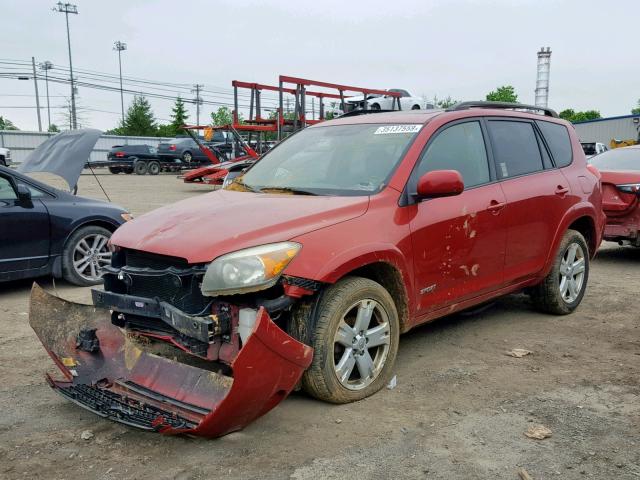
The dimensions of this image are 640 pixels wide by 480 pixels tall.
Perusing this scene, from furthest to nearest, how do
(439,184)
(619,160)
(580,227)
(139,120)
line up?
1. (139,120)
2. (619,160)
3. (580,227)
4. (439,184)

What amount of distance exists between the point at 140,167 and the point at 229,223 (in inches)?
1174

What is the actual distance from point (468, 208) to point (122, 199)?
14.6 m

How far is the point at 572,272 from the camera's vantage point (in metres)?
5.77

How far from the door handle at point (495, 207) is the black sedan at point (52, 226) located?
378cm

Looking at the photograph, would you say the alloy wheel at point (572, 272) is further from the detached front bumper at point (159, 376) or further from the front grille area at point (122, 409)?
the front grille area at point (122, 409)

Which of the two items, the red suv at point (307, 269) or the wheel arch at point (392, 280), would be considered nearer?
the red suv at point (307, 269)

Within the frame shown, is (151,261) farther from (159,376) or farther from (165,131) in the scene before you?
(165,131)

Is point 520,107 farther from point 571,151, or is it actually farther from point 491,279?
point 491,279

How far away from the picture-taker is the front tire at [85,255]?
688 cm

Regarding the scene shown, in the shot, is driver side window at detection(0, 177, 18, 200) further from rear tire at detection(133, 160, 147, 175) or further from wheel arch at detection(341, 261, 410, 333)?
rear tire at detection(133, 160, 147, 175)

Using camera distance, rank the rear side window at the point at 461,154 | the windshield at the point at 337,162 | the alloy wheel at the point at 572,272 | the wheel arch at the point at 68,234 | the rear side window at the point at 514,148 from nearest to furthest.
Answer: the windshield at the point at 337,162 < the rear side window at the point at 461,154 < the rear side window at the point at 514,148 < the alloy wheel at the point at 572,272 < the wheel arch at the point at 68,234

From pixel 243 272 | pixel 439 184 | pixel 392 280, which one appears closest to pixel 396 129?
pixel 439 184

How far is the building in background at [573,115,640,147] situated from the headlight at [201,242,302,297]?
157 feet

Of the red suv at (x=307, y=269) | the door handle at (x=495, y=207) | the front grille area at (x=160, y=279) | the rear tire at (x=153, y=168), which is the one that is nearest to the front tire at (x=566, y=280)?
the red suv at (x=307, y=269)
